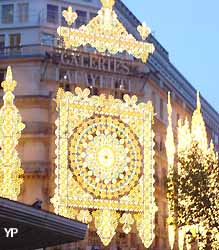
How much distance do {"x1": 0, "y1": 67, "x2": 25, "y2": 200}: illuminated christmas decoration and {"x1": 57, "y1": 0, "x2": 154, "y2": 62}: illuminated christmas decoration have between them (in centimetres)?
591

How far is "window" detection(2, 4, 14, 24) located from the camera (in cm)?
6350

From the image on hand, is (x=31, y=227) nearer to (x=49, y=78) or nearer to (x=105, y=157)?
(x=105, y=157)

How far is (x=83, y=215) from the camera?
5412 cm

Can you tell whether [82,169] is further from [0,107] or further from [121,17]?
[121,17]

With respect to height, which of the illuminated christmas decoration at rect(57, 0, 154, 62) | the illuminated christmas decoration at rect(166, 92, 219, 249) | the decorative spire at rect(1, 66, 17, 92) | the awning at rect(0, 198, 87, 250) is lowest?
the awning at rect(0, 198, 87, 250)

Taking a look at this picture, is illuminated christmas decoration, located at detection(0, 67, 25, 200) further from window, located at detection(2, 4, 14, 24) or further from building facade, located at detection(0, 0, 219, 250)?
window, located at detection(2, 4, 14, 24)

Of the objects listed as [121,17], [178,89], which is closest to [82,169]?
[121,17]

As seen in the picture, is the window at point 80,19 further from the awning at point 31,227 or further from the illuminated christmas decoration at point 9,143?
the awning at point 31,227

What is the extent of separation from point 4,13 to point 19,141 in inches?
477

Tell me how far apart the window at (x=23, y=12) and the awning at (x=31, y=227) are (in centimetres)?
3336

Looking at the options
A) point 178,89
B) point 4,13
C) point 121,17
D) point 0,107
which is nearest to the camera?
point 0,107

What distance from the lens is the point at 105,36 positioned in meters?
58.8

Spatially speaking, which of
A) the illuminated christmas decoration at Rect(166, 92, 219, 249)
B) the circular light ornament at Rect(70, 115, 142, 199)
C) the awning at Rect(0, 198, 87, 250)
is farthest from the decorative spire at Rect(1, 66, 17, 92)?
the awning at Rect(0, 198, 87, 250)

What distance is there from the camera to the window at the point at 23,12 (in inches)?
2484
